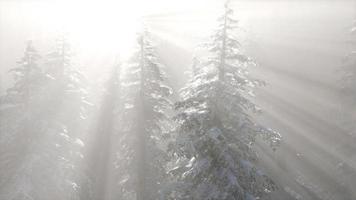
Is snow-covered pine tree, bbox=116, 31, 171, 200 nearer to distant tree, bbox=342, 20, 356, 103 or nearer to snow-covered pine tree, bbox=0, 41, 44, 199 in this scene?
snow-covered pine tree, bbox=0, 41, 44, 199

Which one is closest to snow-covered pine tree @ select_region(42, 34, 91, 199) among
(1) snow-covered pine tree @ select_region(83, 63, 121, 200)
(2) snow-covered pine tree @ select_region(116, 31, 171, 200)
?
(2) snow-covered pine tree @ select_region(116, 31, 171, 200)

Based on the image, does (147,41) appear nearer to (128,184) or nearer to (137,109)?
(137,109)

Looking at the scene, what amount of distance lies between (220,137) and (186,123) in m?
1.53

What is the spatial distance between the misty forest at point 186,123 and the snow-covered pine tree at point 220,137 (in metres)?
0.05

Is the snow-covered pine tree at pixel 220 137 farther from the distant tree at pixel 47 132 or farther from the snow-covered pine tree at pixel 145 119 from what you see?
the distant tree at pixel 47 132

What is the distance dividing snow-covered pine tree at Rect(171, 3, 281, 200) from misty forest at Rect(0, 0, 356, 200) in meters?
0.05

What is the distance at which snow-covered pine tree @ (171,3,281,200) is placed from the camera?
50.5 feet

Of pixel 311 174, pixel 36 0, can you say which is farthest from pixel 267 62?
pixel 36 0

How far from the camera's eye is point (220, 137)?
15.7m

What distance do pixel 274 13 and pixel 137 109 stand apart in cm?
11036

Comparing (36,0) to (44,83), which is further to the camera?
(36,0)

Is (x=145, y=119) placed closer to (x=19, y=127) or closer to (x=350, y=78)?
(x=19, y=127)

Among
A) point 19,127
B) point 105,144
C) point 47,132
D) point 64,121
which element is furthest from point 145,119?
point 105,144

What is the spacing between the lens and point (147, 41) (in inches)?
1004
